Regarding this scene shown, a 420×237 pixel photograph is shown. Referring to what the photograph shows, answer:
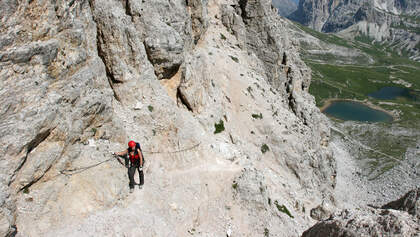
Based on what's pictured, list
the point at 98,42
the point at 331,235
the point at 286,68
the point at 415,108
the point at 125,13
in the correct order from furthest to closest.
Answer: the point at 415,108, the point at 286,68, the point at 125,13, the point at 98,42, the point at 331,235

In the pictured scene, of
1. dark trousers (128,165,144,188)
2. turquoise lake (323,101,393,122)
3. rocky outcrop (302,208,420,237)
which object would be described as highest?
rocky outcrop (302,208,420,237)

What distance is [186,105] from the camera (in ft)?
92.0

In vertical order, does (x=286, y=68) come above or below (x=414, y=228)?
below

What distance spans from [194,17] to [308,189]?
92.2ft

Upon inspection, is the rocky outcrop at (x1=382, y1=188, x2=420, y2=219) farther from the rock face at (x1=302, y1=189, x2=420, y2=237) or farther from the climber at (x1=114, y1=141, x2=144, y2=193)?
the climber at (x1=114, y1=141, x2=144, y2=193)

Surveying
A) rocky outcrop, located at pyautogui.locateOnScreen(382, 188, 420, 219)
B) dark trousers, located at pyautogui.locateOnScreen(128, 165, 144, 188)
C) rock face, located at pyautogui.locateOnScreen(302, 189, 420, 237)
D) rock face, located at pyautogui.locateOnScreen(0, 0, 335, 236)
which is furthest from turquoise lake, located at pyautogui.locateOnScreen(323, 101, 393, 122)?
rock face, located at pyautogui.locateOnScreen(302, 189, 420, 237)

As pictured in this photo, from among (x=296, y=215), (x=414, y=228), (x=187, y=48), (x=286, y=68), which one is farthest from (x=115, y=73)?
(x=286, y=68)

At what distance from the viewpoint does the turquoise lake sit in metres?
150

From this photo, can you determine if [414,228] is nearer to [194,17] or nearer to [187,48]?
[187,48]

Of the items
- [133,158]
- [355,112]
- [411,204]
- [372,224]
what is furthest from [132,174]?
[355,112]

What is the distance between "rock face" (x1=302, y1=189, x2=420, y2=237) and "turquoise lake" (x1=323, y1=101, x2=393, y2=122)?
154401mm

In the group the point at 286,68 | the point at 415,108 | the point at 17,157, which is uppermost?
the point at 17,157

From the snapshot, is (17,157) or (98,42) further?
(98,42)

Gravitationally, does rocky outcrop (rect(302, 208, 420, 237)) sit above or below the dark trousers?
above
